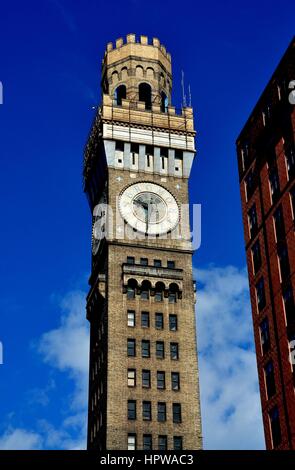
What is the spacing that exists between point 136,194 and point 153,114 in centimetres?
1350

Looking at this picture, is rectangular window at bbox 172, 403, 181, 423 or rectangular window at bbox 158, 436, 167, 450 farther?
rectangular window at bbox 172, 403, 181, 423

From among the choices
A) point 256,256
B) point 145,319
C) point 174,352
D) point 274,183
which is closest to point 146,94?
point 145,319

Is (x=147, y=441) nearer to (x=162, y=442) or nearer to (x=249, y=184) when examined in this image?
(x=162, y=442)

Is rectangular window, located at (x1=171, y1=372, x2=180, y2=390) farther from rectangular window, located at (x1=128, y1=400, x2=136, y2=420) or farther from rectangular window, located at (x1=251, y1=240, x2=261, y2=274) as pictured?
rectangular window, located at (x1=251, y1=240, x2=261, y2=274)

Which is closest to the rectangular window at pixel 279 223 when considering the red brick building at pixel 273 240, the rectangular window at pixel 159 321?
the red brick building at pixel 273 240

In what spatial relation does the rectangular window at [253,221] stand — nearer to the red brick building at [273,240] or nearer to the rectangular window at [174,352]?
the red brick building at [273,240]

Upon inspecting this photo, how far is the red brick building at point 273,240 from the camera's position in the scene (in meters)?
60.5

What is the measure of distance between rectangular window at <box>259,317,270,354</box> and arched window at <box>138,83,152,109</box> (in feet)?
192

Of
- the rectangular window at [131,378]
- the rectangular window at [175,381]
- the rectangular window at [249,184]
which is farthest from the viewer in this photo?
the rectangular window at [175,381]

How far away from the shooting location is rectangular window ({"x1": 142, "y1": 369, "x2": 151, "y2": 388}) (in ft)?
304

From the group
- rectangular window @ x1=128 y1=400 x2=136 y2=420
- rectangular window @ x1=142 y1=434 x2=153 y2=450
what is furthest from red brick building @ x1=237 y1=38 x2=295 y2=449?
rectangular window @ x1=128 y1=400 x2=136 y2=420

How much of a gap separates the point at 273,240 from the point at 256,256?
12.4 feet

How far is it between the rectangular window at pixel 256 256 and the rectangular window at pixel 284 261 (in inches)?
174

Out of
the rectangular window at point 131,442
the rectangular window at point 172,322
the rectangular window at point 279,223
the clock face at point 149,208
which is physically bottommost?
the rectangular window at point 131,442
